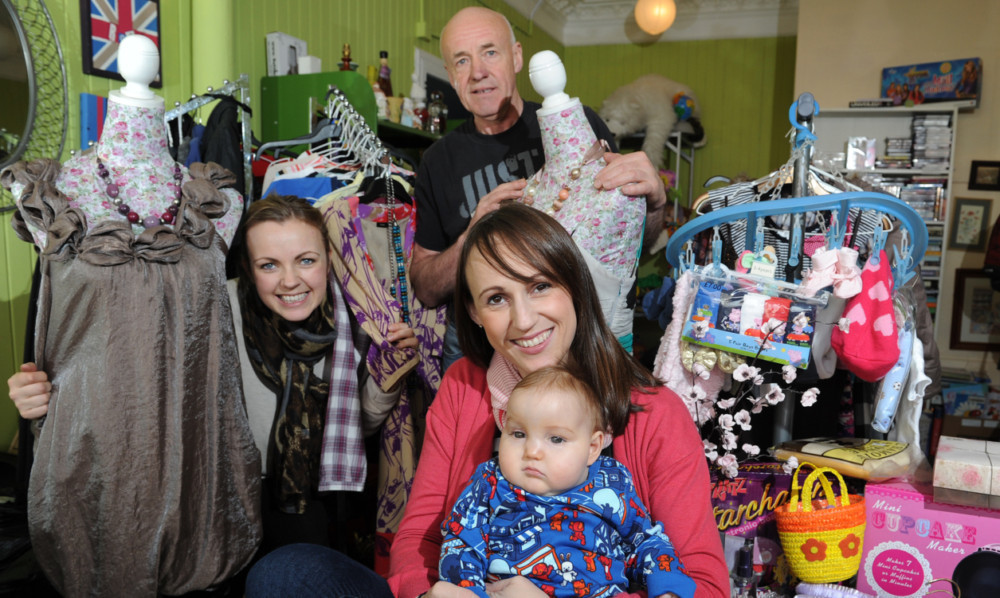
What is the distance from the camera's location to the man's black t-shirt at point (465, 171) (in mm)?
2020

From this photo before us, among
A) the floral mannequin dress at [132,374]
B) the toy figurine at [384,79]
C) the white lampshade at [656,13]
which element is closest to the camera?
the floral mannequin dress at [132,374]

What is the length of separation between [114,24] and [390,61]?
199 cm

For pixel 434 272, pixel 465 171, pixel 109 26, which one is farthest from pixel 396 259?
pixel 109 26

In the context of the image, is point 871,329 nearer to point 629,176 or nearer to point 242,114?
point 629,176

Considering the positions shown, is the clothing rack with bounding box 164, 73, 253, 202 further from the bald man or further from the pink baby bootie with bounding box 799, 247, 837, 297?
the pink baby bootie with bounding box 799, 247, 837, 297

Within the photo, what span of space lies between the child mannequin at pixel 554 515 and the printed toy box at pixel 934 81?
495 cm

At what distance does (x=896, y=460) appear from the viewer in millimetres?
1540

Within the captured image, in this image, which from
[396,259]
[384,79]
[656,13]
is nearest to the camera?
[396,259]

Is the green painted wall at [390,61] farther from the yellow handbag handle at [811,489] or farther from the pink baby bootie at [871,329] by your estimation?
the pink baby bootie at [871,329]

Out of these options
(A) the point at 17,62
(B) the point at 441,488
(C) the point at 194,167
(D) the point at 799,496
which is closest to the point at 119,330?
(C) the point at 194,167

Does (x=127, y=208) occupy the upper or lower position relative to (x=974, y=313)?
upper

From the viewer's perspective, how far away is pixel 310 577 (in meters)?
1.12

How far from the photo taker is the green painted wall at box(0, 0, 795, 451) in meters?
2.39

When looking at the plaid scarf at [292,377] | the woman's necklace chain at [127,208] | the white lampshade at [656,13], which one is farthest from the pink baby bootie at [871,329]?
the white lampshade at [656,13]
